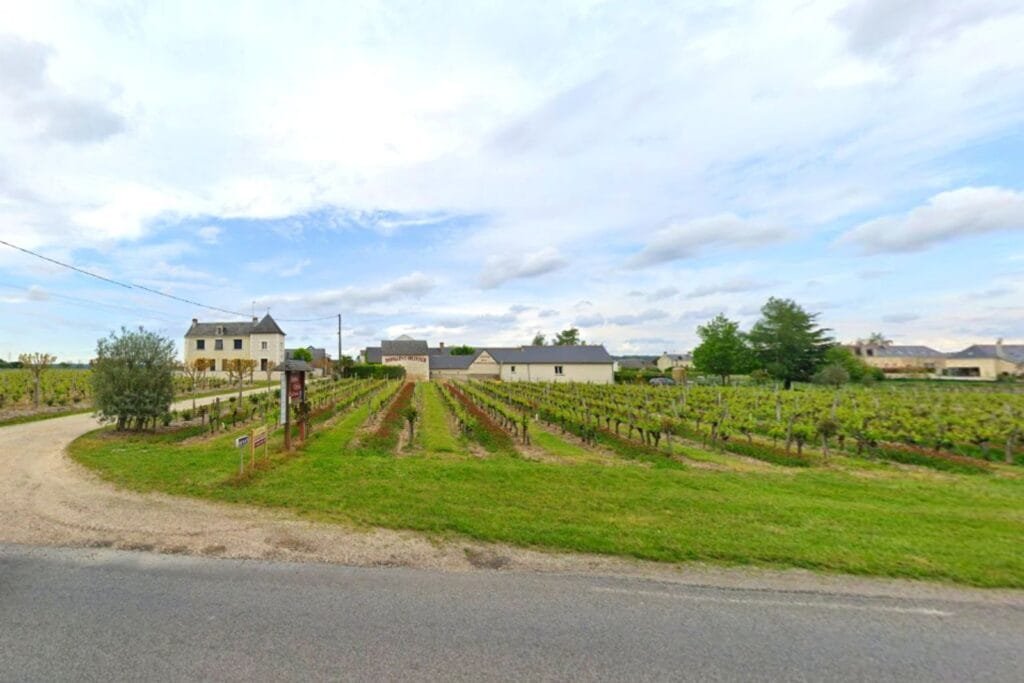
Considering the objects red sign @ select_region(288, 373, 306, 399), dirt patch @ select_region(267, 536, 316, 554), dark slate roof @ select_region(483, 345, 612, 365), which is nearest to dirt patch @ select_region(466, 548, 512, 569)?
dirt patch @ select_region(267, 536, 316, 554)

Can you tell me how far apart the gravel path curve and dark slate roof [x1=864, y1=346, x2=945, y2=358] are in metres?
109

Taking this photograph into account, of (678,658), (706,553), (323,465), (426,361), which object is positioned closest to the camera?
(678,658)

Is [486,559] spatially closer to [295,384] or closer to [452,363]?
[295,384]

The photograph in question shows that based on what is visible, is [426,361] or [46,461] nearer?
[46,461]

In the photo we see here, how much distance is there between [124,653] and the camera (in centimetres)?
325

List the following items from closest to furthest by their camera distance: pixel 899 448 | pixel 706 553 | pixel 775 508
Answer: pixel 706 553, pixel 775 508, pixel 899 448

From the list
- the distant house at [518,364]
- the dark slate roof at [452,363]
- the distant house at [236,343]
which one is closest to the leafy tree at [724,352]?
the distant house at [518,364]

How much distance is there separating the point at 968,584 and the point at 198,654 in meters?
6.55

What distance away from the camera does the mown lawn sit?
520cm

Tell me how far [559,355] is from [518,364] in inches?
216

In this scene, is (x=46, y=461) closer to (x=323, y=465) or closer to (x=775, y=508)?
(x=323, y=465)

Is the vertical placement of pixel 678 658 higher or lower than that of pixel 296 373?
lower

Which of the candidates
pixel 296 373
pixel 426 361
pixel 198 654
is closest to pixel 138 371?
pixel 296 373

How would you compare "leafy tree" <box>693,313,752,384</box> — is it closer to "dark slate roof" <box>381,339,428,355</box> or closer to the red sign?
"dark slate roof" <box>381,339,428,355</box>
